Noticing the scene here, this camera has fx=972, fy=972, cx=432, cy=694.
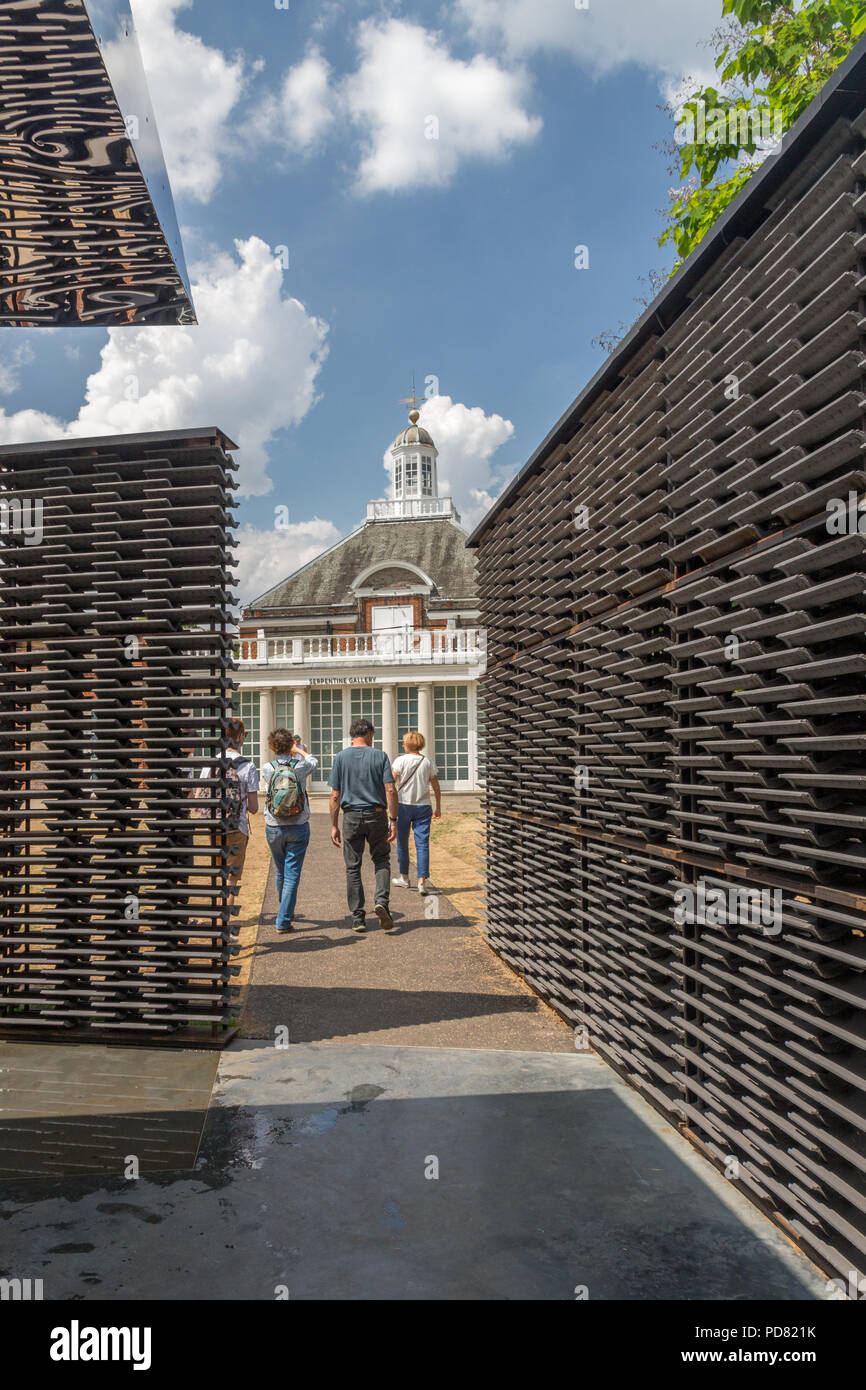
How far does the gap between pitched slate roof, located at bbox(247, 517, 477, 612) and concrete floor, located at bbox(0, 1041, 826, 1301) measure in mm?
29877

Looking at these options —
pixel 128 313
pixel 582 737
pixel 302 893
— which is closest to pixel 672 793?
pixel 582 737

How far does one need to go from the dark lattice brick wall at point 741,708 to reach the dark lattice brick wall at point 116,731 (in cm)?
218

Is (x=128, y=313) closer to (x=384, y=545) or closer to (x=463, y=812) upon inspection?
(x=463, y=812)

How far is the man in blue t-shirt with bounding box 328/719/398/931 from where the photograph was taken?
870cm

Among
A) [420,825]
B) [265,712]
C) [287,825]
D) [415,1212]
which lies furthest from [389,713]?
[415,1212]

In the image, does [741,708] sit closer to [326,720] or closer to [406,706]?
[406,706]

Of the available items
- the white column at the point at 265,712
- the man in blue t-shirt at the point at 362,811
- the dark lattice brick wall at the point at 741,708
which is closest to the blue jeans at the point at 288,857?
the man in blue t-shirt at the point at 362,811

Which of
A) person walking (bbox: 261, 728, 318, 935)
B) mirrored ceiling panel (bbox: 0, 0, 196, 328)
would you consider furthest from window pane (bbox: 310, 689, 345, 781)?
mirrored ceiling panel (bbox: 0, 0, 196, 328)

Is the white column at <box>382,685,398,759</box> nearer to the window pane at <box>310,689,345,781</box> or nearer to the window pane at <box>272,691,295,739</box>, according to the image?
the window pane at <box>310,689,345,781</box>

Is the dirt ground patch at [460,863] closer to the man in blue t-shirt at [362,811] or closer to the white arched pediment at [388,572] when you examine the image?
the man in blue t-shirt at [362,811]

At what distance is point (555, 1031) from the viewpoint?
19.1 ft

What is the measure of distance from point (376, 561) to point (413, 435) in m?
11.1

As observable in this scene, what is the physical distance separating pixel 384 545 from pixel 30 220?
1333 inches

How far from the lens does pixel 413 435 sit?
44.2 m
